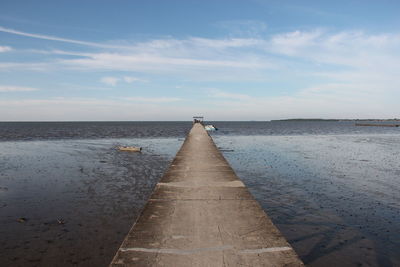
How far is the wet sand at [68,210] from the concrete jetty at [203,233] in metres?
1.72

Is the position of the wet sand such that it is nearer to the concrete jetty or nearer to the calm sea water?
the calm sea water

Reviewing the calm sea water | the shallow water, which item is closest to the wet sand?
the calm sea water

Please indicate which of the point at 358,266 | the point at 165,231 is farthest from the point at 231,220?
the point at 358,266

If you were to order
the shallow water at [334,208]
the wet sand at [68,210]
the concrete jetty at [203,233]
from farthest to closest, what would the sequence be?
the shallow water at [334,208] → the wet sand at [68,210] → the concrete jetty at [203,233]

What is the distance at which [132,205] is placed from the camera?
11266 mm

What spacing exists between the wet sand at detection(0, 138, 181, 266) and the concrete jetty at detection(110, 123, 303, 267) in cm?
172

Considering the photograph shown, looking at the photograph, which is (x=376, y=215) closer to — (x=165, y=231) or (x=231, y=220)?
(x=231, y=220)

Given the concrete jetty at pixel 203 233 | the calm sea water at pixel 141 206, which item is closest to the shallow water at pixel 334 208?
the calm sea water at pixel 141 206

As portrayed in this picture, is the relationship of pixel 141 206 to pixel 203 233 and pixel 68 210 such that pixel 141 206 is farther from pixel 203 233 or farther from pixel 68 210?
pixel 203 233

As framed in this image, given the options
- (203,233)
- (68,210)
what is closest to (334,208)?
(203,233)

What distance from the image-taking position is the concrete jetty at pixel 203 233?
15.9 ft

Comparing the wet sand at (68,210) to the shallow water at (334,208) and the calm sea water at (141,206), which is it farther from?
the shallow water at (334,208)

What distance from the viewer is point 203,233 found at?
5.82 meters

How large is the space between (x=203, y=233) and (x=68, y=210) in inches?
263
